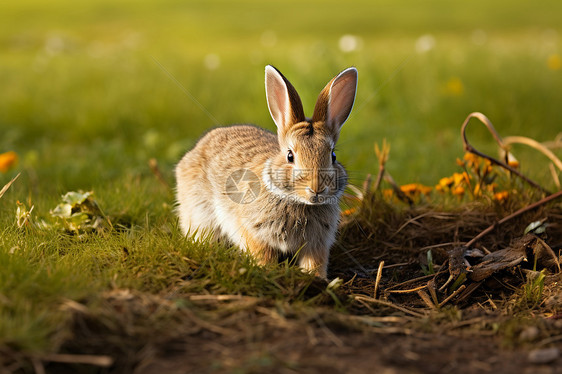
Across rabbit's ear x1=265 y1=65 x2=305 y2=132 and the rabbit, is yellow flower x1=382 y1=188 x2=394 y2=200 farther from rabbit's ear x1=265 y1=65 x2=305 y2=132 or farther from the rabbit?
rabbit's ear x1=265 y1=65 x2=305 y2=132

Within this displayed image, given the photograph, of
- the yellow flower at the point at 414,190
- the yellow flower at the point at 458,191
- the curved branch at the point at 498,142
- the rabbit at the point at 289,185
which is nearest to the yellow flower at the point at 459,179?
the yellow flower at the point at 458,191

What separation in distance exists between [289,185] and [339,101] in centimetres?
70

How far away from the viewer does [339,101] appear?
3.94 meters

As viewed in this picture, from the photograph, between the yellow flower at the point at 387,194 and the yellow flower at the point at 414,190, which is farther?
the yellow flower at the point at 387,194

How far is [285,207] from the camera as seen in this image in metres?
3.87

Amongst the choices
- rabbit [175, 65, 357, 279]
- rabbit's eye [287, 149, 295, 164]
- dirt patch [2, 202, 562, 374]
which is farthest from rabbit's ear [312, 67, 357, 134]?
dirt patch [2, 202, 562, 374]

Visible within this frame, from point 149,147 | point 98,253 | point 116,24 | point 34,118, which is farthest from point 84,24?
point 98,253

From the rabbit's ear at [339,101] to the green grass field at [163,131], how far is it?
57 centimetres

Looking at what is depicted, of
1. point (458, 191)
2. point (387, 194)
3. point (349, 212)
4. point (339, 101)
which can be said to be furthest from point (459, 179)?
point (339, 101)

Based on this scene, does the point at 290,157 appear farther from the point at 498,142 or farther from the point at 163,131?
the point at 163,131

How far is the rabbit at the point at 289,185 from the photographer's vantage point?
3.66 meters

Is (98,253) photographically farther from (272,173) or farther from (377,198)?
(377,198)

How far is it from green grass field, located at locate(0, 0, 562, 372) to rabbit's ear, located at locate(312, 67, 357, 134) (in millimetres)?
566

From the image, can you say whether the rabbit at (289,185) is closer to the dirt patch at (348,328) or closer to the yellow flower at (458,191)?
the dirt patch at (348,328)
